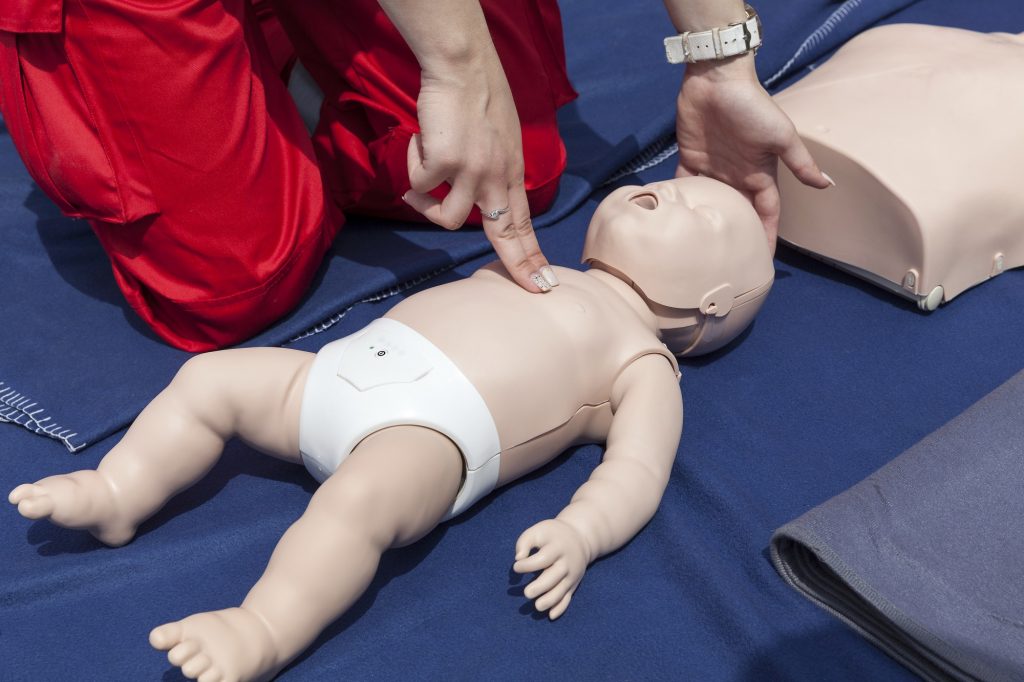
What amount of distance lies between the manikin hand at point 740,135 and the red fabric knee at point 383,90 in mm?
263

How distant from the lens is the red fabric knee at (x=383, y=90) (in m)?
1.64

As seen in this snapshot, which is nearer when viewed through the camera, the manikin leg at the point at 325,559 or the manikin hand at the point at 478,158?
the manikin leg at the point at 325,559

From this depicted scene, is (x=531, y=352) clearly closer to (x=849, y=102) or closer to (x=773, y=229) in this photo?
(x=773, y=229)

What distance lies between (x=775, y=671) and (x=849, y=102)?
3.22ft

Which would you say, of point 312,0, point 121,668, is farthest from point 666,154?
point 121,668

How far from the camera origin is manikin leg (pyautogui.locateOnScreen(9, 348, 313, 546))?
115 centimetres

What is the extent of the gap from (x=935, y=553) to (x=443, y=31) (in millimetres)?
842

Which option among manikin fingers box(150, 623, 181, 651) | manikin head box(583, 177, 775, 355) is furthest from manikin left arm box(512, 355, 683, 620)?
manikin fingers box(150, 623, 181, 651)

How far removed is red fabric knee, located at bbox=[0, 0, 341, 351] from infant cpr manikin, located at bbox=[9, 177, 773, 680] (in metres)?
0.30

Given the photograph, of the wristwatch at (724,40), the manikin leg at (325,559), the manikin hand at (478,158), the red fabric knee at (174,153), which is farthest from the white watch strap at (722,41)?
the manikin leg at (325,559)

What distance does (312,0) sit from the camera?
1.62 metres

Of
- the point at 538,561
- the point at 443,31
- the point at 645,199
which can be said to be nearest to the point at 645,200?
the point at 645,199

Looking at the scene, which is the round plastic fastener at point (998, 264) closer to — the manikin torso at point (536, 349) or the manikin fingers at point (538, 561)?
the manikin torso at point (536, 349)

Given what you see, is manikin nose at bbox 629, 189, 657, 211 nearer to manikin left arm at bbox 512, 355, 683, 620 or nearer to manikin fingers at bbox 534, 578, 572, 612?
manikin left arm at bbox 512, 355, 683, 620
